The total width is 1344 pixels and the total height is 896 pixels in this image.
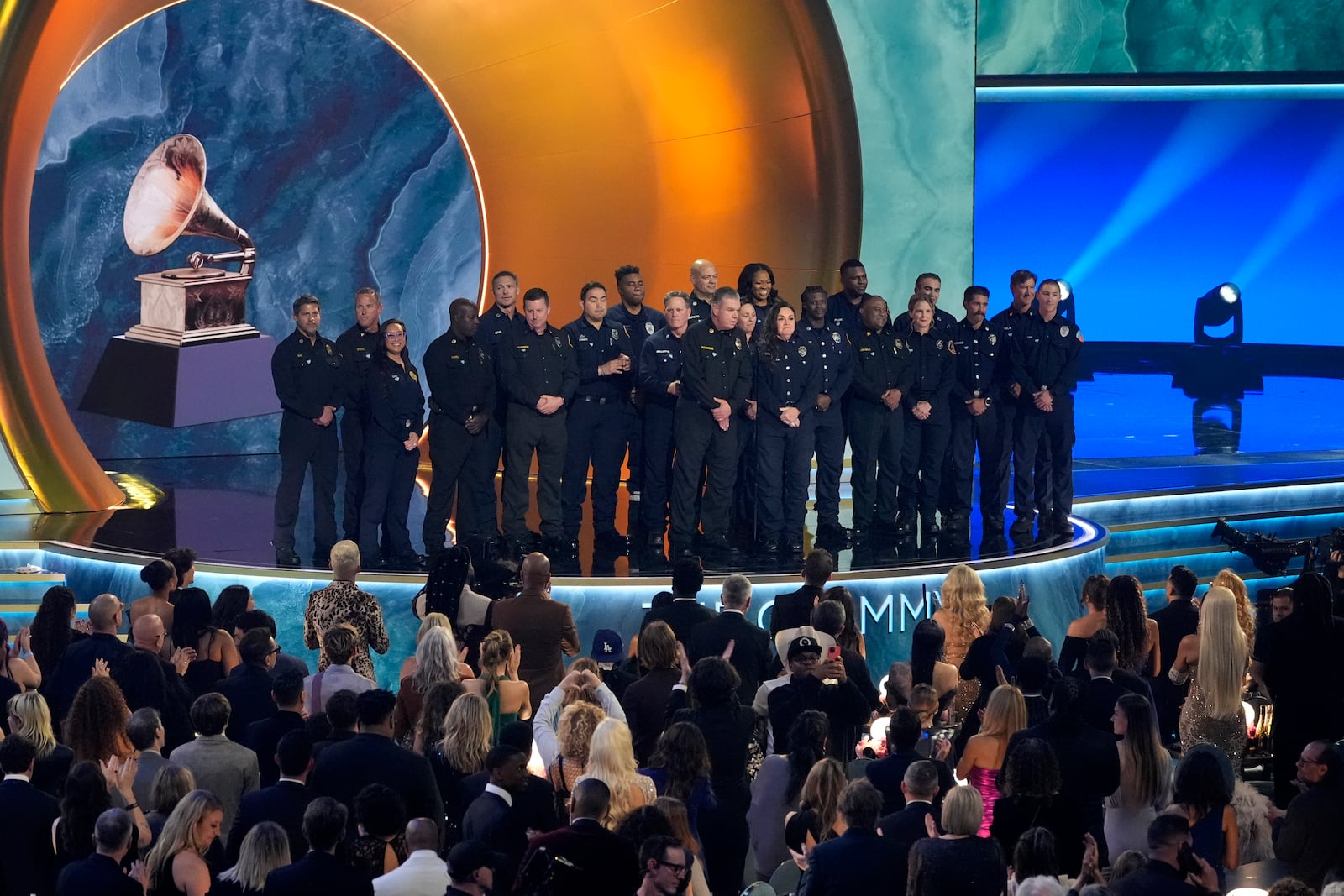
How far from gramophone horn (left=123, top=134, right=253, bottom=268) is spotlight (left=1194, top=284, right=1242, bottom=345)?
525 inches

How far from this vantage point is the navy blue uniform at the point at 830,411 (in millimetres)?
9586

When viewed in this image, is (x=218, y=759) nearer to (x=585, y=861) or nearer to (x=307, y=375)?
(x=585, y=861)

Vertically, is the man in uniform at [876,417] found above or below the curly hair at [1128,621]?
above

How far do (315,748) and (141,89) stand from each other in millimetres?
8549

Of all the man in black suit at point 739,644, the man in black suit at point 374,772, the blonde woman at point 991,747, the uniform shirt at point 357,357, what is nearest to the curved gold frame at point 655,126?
the uniform shirt at point 357,357

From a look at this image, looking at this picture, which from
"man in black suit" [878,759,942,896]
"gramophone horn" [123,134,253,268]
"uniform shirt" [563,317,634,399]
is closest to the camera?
"man in black suit" [878,759,942,896]

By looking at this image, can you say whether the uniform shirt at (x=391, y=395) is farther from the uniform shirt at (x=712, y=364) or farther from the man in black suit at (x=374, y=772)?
the man in black suit at (x=374, y=772)

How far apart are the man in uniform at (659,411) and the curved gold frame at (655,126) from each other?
2.04 metres

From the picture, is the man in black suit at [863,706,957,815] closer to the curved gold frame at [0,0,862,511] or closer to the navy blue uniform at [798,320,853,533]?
the navy blue uniform at [798,320,853,533]

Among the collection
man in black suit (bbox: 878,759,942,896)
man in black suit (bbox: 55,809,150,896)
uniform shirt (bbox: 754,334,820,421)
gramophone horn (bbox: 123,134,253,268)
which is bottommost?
man in black suit (bbox: 55,809,150,896)

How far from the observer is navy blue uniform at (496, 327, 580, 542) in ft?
30.5

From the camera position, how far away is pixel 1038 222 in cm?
2169

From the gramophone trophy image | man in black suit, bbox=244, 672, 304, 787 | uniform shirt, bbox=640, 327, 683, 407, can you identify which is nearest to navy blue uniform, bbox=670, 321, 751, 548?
uniform shirt, bbox=640, 327, 683, 407

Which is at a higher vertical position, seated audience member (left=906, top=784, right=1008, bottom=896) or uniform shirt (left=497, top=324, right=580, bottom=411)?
uniform shirt (left=497, top=324, right=580, bottom=411)
